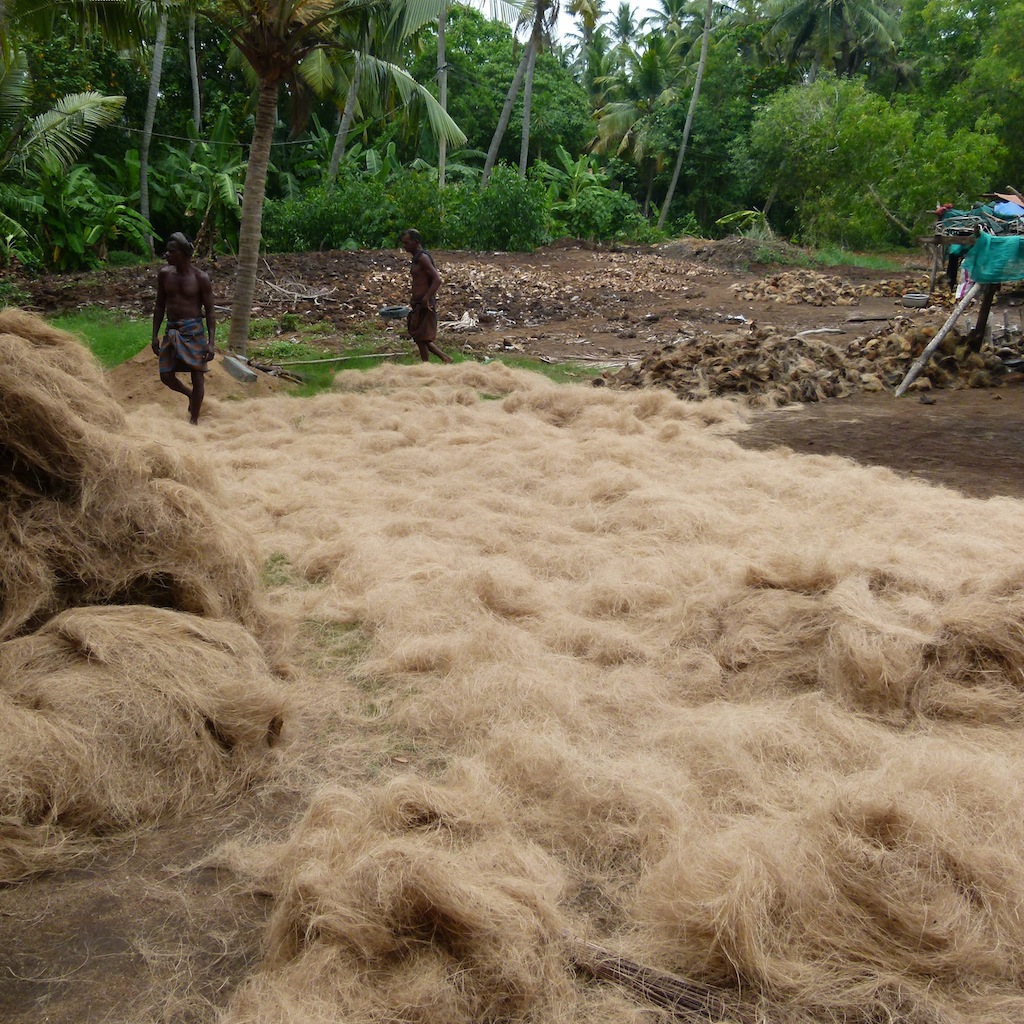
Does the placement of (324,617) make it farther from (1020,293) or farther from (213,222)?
(213,222)

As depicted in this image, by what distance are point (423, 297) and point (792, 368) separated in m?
4.44

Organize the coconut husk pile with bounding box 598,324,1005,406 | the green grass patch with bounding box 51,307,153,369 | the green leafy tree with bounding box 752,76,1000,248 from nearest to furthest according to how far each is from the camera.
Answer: the coconut husk pile with bounding box 598,324,1005,406 < the green grass patch with bounding box 51,307,153,369 < the green leafy tree with bounding box 752,76,1000,248

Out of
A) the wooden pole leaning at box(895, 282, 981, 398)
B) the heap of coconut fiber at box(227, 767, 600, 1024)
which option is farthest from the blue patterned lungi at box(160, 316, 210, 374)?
the wooden pole leaning at box(895, 282, 981, 398)

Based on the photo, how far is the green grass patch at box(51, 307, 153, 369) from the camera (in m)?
11.4

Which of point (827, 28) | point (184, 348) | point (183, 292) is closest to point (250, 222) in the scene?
point (183, 292)

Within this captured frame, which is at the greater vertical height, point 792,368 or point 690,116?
point 690,116

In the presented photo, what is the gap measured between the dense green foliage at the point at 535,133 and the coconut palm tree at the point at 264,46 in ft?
0.96

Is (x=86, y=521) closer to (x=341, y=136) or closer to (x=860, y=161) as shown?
(x=341, y=136)

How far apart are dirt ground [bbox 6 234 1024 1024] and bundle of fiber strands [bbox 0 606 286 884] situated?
133 millimetres

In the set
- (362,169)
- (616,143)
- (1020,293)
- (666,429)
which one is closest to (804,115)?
(616,143)

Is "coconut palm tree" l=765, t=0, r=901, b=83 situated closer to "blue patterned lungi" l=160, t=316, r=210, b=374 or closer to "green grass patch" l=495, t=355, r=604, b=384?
"green grass patch" l=495, t=355, r=604, b=384

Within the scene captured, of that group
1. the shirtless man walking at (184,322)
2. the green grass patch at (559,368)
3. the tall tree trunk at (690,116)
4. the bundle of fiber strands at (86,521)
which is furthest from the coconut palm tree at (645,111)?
the bundle of fiber strands at (86,521)

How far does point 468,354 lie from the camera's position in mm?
12797

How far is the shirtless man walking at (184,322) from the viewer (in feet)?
25.7
